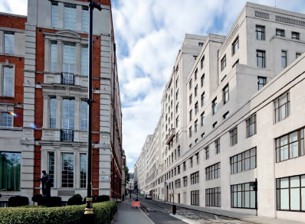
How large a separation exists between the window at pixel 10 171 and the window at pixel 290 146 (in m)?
19.4

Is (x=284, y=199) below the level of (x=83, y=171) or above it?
below

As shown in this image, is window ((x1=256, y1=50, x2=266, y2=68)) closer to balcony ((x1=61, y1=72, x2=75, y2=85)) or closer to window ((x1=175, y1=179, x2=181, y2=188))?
balcony ((x1=61, y1=72, x2=75, y2=85))

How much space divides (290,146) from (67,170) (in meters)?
16.2

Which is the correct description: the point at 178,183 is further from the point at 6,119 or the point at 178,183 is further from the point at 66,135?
the point at 6,119

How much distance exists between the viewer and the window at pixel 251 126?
2820cm

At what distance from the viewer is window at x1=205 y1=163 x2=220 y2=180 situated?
3869cm

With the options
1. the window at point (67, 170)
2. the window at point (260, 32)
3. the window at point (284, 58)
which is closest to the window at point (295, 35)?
the window at point (284, 58)

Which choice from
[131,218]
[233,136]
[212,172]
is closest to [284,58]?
[233,136]

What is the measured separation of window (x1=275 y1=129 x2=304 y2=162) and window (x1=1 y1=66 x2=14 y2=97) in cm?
2161

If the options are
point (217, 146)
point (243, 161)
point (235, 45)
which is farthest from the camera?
point (235, 45)

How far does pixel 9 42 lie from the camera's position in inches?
1070

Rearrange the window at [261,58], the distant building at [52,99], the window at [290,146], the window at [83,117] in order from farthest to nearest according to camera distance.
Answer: the window at [261,58] → the window at [83,117] → the distant building at [52,99] → the window at [290,146]

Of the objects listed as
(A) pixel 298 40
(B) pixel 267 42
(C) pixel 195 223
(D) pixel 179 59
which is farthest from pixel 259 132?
(D) pixel 179 59

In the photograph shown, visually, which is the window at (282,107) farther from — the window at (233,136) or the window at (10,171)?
the window at (10,171)
